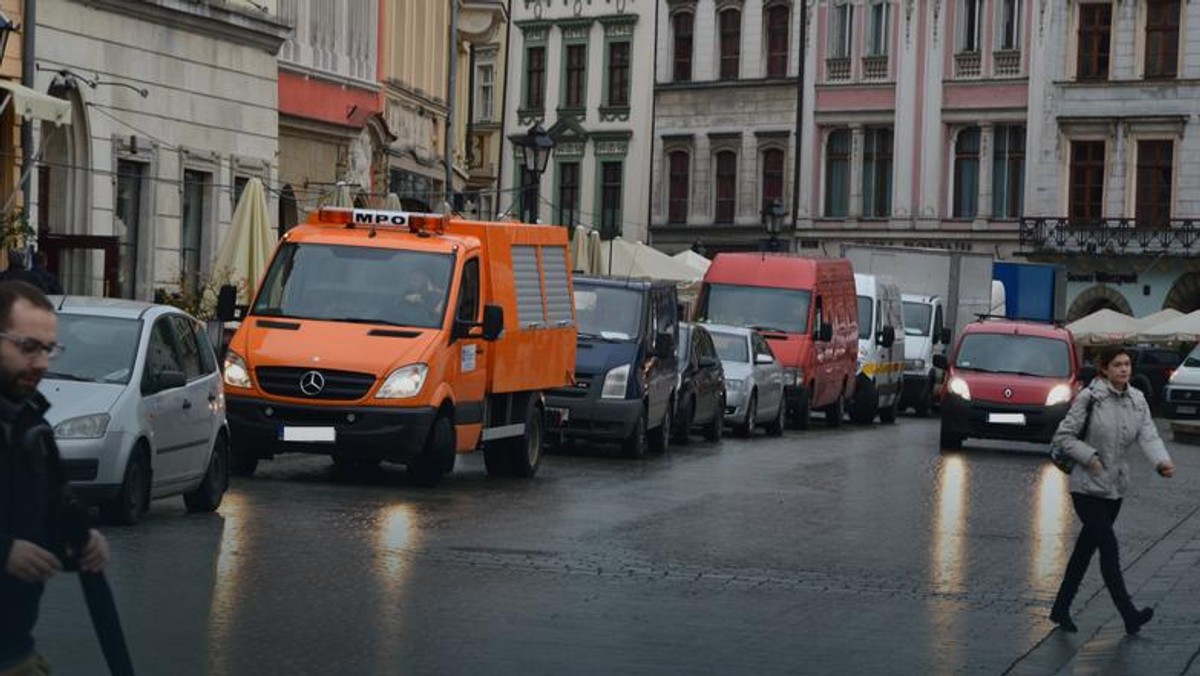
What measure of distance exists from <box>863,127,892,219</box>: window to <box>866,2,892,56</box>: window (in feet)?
7.43

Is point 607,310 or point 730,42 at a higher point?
point 730,42

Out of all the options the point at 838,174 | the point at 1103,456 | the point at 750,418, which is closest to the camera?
the point at 1103,456

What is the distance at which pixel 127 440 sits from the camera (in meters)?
17.6

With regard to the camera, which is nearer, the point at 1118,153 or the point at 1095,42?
the point at 1118,153

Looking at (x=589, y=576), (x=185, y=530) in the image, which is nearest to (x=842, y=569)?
(x=589, y=576)

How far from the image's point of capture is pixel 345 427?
2264 cm

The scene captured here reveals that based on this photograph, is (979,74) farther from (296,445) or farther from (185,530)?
(185,530)

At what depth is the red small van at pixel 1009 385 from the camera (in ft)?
118

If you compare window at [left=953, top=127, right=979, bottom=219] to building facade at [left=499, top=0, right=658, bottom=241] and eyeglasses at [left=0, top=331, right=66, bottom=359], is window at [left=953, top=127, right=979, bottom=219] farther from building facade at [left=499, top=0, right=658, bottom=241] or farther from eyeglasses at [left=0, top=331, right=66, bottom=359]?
eyeglasses at [left=0, top=331, right=66, bottom=359]

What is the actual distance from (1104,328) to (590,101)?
2314 centimetres

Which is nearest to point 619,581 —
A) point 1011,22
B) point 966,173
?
point 1011,22

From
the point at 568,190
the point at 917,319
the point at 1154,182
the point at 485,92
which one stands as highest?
the point at 485,92

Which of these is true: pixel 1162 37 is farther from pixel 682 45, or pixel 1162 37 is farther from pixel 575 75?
pixel 575 75

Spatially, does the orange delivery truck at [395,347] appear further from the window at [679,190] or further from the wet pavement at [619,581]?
the window at [679,190]
